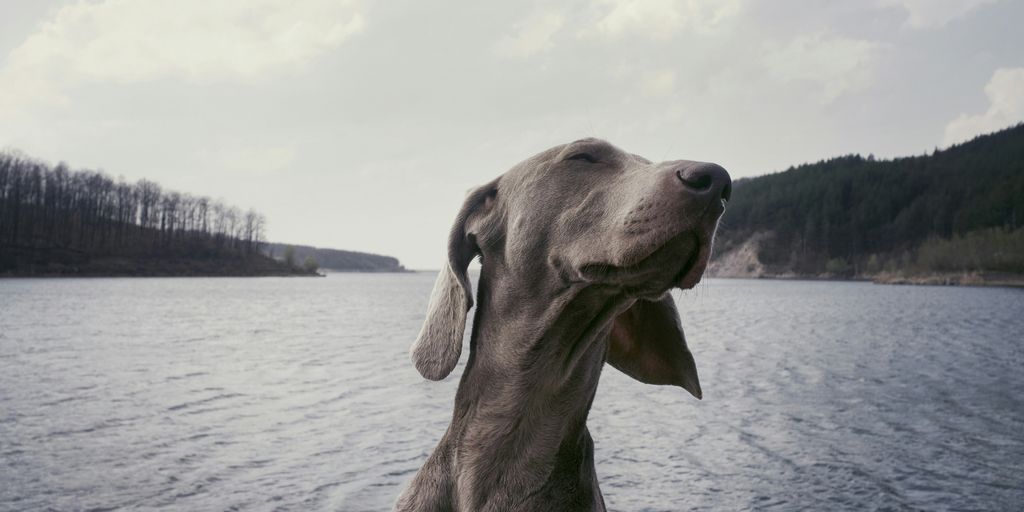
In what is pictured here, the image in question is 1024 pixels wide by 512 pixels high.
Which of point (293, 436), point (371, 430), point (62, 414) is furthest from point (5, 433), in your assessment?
point (371, 430)

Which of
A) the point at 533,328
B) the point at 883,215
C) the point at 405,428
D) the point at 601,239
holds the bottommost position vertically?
the point at 405,428

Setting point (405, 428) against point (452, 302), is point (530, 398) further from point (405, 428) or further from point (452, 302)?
point (405, 428)

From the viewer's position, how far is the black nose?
252 centimetres

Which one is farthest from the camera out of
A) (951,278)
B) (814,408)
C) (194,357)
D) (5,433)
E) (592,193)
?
(951,278)

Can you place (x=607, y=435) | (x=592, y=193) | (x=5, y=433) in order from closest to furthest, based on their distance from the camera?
(x=592, y=193) → (x=5, y=433) → (x=607, y=435)

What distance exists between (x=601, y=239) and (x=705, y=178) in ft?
1.81

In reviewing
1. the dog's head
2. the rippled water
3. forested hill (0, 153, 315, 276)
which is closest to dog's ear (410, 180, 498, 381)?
the dog's head

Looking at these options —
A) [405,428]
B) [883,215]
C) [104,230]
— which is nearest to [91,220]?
[104,230]

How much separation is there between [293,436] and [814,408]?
1108cm

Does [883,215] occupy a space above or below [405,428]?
above

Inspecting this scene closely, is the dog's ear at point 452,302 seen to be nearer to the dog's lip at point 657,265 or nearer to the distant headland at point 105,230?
the dog's lip at point 657,265

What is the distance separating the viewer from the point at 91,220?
11819 cm

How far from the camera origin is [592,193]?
312cm

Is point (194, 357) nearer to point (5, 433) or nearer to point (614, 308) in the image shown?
point (5, 433)
